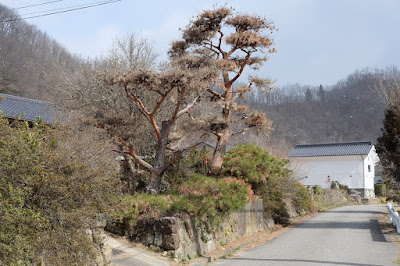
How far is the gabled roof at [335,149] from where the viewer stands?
135ft

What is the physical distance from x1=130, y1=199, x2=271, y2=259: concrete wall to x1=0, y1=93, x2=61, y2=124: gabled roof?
9815 mm

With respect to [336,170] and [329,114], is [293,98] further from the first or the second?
[336,170]

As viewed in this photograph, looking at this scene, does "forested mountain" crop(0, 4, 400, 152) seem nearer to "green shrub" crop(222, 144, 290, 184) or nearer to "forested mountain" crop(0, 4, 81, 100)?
"forested mountain" crop(0, 4, 81, 100)

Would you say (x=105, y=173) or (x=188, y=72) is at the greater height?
(x=188, y=72)

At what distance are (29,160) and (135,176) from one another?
7124 millimetres

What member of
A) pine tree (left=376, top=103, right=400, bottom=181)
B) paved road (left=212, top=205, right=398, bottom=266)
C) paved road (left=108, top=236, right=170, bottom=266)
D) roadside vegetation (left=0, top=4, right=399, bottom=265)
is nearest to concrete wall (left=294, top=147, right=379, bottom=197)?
roadside vegetation (left=0, top=4, right=399, bottom=265)

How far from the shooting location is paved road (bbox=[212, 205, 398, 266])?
32.1ft

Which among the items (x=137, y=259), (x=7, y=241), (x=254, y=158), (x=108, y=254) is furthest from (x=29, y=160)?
(x=254, y=158)

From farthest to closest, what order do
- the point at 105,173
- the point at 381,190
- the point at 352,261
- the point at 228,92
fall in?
1. the point at 381,190
2. the point at 228,92
3. the point at 352,261
4. the point at 105,173

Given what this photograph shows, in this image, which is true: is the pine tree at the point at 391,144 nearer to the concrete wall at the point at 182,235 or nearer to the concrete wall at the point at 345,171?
the concrete wall at the point at 182,235

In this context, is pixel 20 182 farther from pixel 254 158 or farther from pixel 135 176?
pixel 254 158

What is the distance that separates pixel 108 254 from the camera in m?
7.21

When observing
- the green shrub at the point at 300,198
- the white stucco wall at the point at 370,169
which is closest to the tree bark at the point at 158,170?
the green shrub at the point at 300,198

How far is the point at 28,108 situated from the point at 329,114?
2209 inches
